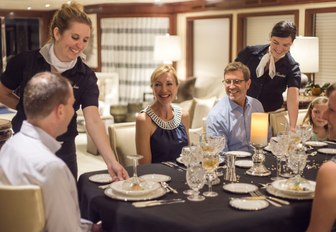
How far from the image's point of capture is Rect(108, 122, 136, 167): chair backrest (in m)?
3.34

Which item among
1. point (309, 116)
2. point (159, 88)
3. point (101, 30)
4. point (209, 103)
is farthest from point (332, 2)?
point (101, 30)

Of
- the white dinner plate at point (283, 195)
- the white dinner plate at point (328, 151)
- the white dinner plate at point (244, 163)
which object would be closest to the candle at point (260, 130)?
the white dinner plate at point (244, 163)

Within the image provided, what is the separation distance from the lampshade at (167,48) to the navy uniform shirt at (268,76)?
13.7 ft

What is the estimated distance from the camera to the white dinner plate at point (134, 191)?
7.11ft

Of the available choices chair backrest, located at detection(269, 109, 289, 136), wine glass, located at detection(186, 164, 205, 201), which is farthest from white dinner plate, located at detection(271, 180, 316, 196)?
chair backrest, located at detection(269, 109, 289, 136)

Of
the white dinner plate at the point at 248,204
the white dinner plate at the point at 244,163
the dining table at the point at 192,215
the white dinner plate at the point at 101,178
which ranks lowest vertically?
the dining table at the point at 192,215

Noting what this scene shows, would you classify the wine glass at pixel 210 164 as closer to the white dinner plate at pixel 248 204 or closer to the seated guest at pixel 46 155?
the white dinner plate at pixel 248 204

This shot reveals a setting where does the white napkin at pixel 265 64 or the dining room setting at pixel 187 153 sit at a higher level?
the white napkin at pixel 265 64

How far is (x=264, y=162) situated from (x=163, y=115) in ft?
2.29

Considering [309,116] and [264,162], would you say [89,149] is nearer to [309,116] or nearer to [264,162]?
[309,116]

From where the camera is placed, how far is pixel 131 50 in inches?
377

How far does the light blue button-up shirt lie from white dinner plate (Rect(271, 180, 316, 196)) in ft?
3.11

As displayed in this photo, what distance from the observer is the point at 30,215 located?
1.76 m

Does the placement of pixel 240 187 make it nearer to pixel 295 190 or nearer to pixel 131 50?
pixel 295 190
